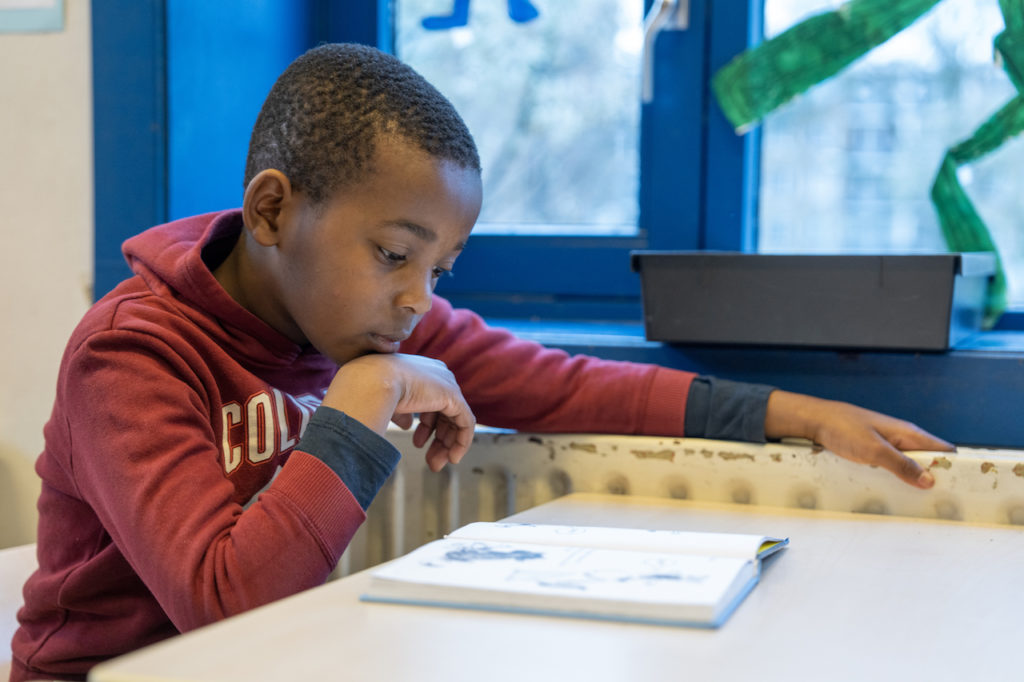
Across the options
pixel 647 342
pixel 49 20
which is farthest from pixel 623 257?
pixel 49 20

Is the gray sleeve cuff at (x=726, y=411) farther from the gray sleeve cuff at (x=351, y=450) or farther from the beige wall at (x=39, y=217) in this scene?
the beige wall at (x=39, y=217)

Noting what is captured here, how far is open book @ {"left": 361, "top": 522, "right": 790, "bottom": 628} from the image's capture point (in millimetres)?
599

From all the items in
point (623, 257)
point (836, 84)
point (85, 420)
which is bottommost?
point (85, 420)

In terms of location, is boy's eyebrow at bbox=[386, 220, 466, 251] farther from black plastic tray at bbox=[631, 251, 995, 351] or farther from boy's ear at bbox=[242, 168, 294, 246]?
black plastic tray at bbox=[631, 251, 995, 351]

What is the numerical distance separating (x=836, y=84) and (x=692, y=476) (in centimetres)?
66

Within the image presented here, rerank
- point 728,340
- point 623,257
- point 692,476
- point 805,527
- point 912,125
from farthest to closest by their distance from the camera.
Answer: point 623,257, point 912,125, point 728,340, point 692,476, point 805,527

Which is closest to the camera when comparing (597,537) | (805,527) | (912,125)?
(597,537)

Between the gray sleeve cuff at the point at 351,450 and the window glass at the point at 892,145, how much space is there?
738 millimetres

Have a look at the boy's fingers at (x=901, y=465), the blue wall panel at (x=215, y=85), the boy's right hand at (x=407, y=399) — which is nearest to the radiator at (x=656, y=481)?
the boy's fingers at (x=901, y=465)

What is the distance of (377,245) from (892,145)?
85 centimetres

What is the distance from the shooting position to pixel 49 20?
1.48 meters

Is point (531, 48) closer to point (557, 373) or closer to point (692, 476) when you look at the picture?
point (557, 373)

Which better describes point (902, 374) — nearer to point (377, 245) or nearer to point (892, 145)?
point (892, 145)

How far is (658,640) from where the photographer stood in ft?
1.85
